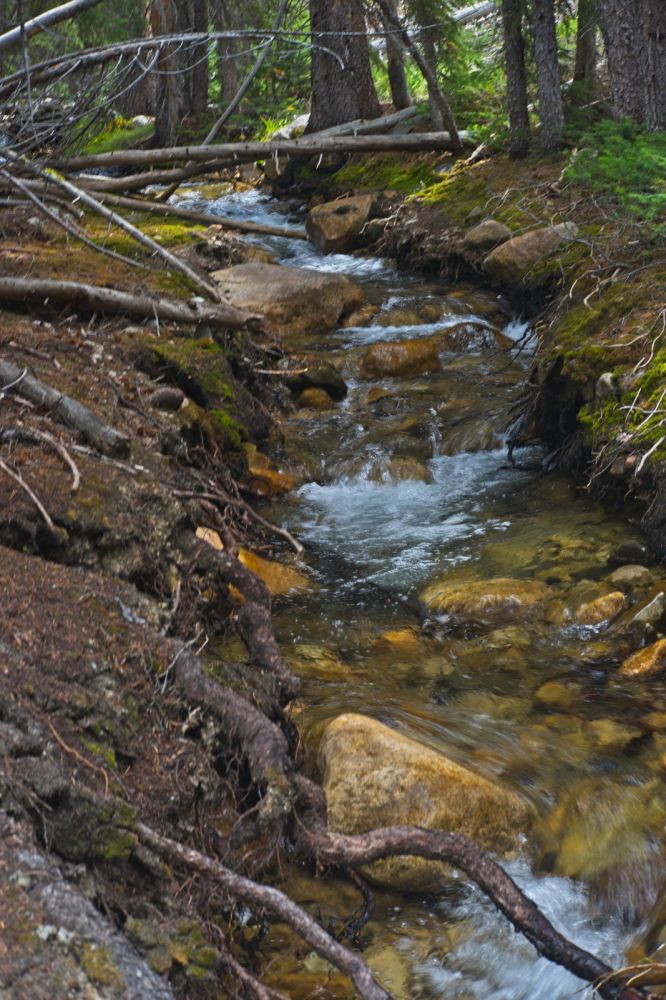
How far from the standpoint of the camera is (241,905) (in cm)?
316

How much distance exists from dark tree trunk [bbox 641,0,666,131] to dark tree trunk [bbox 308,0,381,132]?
719cm

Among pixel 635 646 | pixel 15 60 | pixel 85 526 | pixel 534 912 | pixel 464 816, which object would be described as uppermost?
pixel 15 60

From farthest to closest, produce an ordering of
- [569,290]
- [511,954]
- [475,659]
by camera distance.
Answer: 1. [569,290]
2. [475,659]
3. [511,954]

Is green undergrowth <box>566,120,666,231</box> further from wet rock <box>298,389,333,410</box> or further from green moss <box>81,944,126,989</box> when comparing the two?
green moss <box>81,944,126,989</box>

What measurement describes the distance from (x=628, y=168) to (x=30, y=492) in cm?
709

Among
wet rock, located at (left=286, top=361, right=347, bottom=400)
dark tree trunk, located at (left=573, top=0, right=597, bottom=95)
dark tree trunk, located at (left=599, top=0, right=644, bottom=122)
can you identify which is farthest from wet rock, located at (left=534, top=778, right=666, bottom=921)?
dark tree trunk, located at (left=573, top=0, right=597, bottom=95)

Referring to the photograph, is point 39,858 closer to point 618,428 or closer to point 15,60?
point 618,428

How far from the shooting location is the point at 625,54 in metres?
11.1

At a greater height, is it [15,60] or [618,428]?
[15,60]

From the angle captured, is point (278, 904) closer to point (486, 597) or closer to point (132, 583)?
point (132, 583)

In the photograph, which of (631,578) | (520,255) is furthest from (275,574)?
(520,255)

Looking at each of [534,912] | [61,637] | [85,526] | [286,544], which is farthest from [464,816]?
[286,544]

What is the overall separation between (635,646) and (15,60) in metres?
7.54

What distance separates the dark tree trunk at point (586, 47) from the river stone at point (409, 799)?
13.7m
